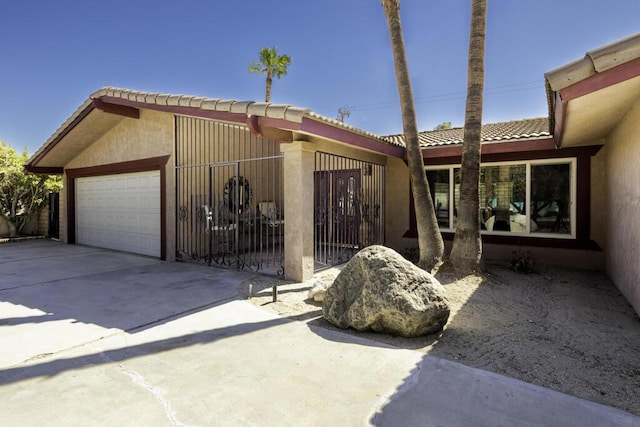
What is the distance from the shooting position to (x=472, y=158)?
652 cm

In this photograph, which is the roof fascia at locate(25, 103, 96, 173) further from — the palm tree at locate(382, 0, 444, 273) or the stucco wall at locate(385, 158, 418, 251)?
the stucco wall at locate(385, 158, 418, 251)

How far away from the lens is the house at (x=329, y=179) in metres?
5.37

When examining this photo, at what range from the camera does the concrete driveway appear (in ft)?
7.82

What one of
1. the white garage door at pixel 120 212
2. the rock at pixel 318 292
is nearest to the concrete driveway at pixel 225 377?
the rock at pixel 318 292

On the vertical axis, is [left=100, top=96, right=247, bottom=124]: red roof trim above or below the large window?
above

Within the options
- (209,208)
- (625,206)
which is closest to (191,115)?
(209,208)

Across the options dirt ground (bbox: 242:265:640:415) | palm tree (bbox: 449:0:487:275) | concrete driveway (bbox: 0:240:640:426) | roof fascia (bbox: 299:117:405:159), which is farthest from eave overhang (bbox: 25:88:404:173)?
concrete driveway (bbox: 0:240:640:426)

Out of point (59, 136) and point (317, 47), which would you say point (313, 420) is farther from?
point (317, 47)

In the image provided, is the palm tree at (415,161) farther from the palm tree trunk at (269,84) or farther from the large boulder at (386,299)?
the palm tree trunk at (269,84)

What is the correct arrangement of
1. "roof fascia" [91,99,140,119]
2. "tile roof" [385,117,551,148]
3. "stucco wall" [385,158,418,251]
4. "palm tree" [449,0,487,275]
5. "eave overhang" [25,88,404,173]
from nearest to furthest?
1. "eave overhang" [25,88,404,173]
2. "palm tree" [449,0,487,275]
3. "tile roof" [385,117,551,148]
4. "roof fascia" [91,99,140,119]
5. "stucco wall" [385,158,418,251]

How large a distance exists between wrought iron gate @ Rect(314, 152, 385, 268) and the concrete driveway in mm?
3502

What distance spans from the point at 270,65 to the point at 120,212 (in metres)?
12.4

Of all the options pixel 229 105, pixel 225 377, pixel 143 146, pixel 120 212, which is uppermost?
pixel 229 105

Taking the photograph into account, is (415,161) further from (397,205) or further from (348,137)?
(397,205)
